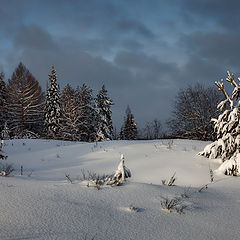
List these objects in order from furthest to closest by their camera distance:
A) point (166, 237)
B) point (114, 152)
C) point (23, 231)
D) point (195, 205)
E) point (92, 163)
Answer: point (114, 152) → point (92, 163) → point (195, 205) → point (166, 237) → point (23, 231)

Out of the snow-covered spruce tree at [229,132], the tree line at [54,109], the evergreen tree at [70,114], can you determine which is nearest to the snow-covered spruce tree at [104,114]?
the tree line at [54,109]

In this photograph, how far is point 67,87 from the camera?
30438 mm

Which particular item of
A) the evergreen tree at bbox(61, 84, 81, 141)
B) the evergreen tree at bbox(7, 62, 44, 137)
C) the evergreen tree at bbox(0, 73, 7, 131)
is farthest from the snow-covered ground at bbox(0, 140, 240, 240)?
the evergreen tree at bbox(0, 73, 7, 131)

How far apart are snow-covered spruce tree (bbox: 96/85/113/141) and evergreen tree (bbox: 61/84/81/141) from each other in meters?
3.43

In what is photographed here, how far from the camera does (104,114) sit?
33656mm

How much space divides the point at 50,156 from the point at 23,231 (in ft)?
20.6

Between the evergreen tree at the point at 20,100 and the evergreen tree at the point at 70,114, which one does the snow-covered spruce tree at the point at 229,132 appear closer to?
the evergreen tree at the point at 70,114

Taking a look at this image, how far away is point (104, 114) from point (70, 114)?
6.30m

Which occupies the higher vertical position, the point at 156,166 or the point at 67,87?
the point at 67,87

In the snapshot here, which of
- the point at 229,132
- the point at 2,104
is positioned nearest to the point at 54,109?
the point at 2,104

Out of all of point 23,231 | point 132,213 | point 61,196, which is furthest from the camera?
point 61,196

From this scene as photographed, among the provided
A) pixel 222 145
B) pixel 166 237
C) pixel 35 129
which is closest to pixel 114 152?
pixel 222 145

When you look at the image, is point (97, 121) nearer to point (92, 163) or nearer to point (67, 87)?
point (67, 87)

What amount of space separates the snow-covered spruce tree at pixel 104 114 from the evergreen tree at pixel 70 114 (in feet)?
11.3
